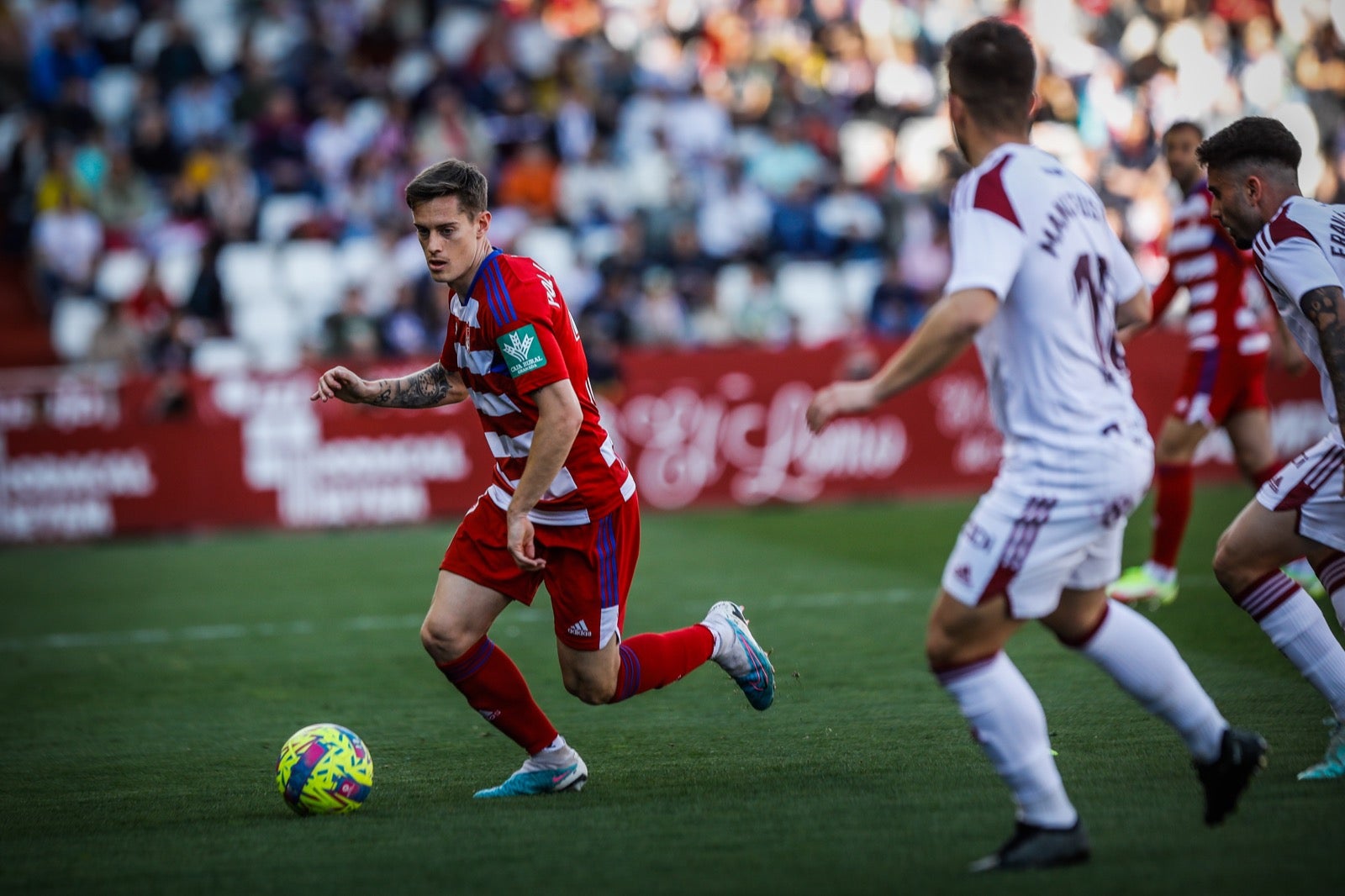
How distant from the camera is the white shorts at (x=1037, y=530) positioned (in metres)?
3.93

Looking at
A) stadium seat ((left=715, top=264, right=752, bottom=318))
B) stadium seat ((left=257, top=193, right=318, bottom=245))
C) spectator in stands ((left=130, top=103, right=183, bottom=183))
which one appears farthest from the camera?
spectator in stands ((left=130, top=103, right=183, bottom=183))

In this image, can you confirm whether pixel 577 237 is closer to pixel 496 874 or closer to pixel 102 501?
pixel 102 501

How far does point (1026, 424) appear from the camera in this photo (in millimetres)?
4004

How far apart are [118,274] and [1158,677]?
1525cm

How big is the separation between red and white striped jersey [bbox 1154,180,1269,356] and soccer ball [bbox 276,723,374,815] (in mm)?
5271

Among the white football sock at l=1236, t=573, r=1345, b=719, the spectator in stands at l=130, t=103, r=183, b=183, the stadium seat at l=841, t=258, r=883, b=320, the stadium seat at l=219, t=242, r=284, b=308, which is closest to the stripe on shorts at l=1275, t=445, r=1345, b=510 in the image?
the white football sock at l=1236, t=573, r=1345, b=719

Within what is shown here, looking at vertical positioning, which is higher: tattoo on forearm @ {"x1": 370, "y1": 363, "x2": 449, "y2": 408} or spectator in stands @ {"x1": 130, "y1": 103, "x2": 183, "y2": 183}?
spectator in stands @ {"x1": 130, "y1": 103, "x2": 183, "y2": 183}

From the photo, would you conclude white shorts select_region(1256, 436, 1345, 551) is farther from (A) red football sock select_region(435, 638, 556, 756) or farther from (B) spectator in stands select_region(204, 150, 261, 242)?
(B) spectator in stands select_region(204, 150, 261, 242)

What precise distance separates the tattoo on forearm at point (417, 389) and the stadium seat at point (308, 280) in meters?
11.9

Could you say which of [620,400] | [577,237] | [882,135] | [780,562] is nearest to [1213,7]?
[882,135]

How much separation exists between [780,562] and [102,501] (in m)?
7.40

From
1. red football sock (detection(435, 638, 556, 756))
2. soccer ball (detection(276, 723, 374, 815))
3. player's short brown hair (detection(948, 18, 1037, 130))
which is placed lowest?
soccer ball (detection(276, 723, 374, 815))

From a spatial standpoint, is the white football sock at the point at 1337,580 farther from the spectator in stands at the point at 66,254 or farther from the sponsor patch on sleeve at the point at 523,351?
the spectator in stands at the point at 66,254

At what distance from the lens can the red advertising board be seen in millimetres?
14648
